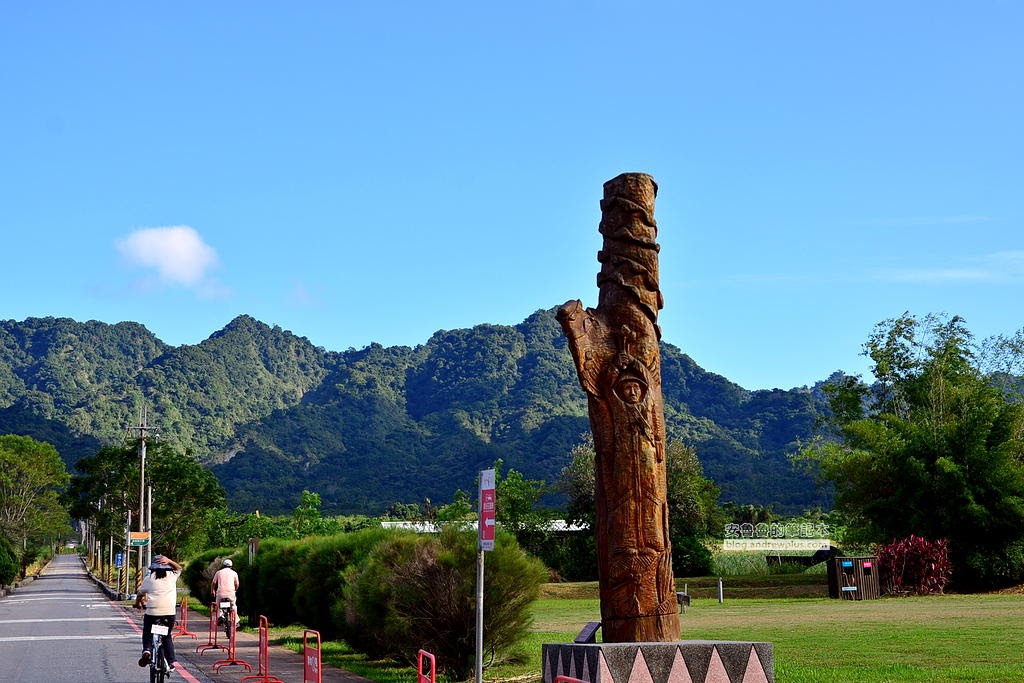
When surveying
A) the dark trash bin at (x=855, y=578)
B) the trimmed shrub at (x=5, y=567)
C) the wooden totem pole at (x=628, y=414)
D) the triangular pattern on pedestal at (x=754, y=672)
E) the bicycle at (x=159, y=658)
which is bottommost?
the trimmed shrub at (x=5, y=567)

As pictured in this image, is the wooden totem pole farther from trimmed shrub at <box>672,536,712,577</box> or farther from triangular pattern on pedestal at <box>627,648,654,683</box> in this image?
trimmed shrub at <box>672,536,712,577</box>

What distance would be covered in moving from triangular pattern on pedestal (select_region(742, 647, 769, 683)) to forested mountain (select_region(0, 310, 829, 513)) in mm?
105265

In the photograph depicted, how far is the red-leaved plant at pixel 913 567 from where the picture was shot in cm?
3762

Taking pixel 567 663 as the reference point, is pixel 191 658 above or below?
below

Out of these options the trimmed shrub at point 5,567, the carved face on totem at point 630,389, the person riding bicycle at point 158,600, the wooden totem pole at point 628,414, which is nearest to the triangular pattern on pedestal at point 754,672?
the wooden totem pole at point 628,414

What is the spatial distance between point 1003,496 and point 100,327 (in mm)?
183843

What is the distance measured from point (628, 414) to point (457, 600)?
693cm

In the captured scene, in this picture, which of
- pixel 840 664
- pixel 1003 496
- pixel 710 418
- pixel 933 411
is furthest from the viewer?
pixel 710 418

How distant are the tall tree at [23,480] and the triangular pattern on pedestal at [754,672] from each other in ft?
241

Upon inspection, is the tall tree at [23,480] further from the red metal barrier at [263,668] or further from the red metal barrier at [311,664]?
the red metal barrier at [311,664]

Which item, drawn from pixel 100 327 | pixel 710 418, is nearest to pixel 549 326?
pixel 710 418

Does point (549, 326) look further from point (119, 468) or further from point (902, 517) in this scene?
point (902, 517)

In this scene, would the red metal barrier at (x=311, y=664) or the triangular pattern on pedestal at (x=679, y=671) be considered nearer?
the triangular pattern on pedestal at (x=679, y=671)

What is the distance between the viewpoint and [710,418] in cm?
15100
